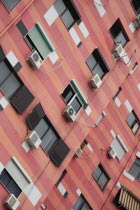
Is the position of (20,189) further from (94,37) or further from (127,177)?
(127,177)

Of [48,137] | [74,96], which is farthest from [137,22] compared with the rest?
[48,137]

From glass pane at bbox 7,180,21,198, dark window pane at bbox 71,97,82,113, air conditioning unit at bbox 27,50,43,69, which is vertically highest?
dark window pane at bbox 71,97,82,113

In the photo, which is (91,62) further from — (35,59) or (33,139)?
(33,139)

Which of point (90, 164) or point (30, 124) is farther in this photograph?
point (90, 164)

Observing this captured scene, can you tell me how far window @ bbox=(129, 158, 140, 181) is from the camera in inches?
888

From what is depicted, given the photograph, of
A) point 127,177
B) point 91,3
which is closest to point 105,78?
point 91,3

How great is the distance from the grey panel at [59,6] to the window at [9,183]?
696cm

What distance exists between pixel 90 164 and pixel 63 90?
5.68 m

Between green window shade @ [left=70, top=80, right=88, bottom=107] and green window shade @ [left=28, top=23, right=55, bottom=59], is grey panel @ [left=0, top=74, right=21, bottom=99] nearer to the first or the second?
green window shade @ [left=28, top=23, right=55, bottom=59]

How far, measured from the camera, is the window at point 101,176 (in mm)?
21156

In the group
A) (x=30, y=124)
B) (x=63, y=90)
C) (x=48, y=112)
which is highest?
(x=63, y=90)

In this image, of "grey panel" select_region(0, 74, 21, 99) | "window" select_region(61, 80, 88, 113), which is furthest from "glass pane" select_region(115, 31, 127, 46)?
"grey panel" select_region(0, 74, 21, 99)

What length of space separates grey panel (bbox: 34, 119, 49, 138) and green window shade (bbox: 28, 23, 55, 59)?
2671 millimetres

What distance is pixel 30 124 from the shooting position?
15.1 m
